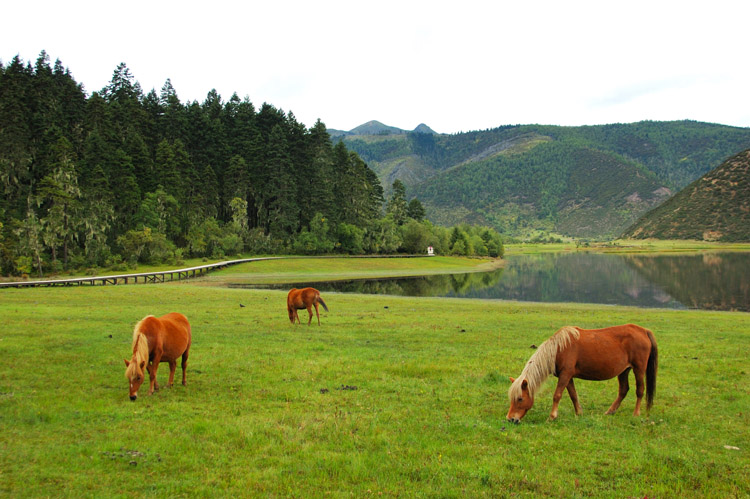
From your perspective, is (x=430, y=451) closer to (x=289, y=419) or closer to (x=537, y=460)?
(x=537, y=460)

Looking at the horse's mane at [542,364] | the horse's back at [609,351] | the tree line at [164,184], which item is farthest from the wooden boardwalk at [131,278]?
the horse's back at [609,351]

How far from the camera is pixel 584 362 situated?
30.4ft

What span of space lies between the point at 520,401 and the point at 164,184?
77477 mm

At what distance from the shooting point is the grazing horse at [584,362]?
354 inches

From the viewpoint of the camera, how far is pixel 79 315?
22641mm

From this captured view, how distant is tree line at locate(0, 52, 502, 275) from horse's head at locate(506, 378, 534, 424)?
58061 mm

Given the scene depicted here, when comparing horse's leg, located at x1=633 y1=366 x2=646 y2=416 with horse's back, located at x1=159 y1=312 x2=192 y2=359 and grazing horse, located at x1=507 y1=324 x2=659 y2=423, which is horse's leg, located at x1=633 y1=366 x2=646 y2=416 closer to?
grazing horse, located at x1=507 y1=324 x2=659 y2=423

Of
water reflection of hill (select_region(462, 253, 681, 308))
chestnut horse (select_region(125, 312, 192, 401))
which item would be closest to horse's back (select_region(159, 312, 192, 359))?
chestnut horse (select_region(125, 312, 192, 401))

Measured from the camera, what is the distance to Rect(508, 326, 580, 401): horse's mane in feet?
29.5

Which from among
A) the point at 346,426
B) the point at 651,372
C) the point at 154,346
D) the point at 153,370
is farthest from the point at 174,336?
the point at 651,372

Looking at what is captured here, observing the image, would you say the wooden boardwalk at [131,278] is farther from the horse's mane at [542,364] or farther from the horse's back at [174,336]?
the horse's mane at [542,364]

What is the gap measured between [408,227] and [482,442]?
103 meters

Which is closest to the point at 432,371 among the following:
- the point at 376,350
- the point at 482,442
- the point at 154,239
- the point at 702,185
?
the point at 376,350

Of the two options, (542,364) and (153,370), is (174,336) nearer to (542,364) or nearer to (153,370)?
(153,370)
